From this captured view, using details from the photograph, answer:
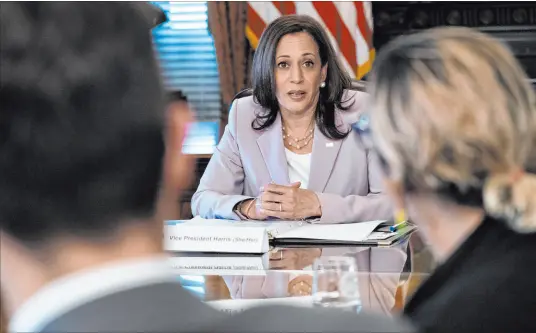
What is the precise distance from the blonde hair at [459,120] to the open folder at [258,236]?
37.2 inches

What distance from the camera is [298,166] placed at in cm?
288

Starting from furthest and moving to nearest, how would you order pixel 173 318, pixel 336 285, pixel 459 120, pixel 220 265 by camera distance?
pixel 220 265 → pixel 336 285 → pixel 459 120 → pixel 173 318

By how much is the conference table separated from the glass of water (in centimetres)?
2

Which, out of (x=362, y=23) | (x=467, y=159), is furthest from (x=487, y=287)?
(x=362, y=23)

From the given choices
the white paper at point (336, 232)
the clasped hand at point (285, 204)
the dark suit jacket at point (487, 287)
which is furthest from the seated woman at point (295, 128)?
the dark suit jacket at point (487, 287)

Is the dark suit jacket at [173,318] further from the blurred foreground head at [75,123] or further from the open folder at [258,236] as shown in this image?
the open folder at [258,236]

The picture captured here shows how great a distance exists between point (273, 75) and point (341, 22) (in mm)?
1417

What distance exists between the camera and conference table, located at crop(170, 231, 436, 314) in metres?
1.41

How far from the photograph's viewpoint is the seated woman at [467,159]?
1.05 metres

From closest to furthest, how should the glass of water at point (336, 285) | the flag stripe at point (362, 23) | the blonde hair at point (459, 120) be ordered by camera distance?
the blonde hair at point (459, 120)
the glass of water at point (336, 285)
the flag stripe at point (362, 23)

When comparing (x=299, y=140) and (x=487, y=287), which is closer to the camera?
(x=487, y=287)

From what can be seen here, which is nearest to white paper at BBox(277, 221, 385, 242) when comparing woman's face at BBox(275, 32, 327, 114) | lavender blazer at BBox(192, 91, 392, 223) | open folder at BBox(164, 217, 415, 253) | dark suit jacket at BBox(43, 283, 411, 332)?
open folder at BBox(164, 217, 415, 253)

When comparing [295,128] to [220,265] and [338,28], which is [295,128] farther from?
[338,28]

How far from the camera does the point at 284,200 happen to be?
2.45 m
